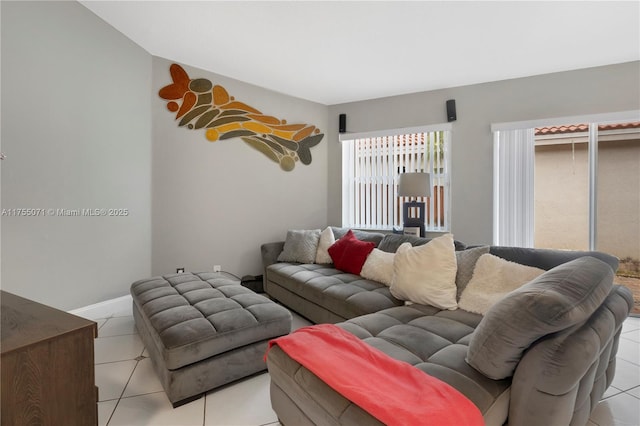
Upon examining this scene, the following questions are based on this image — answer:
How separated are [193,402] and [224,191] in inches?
98.5

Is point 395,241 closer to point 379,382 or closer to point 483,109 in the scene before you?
point 379,382

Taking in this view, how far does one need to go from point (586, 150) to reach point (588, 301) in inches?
140

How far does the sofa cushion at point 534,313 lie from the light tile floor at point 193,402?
99 centimetres

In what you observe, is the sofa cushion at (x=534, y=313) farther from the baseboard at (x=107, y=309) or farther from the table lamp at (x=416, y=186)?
the baseboard at (x=107, y=309)

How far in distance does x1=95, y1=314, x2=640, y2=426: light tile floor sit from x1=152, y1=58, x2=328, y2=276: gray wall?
4.70 feet

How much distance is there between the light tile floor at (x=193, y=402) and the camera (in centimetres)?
158

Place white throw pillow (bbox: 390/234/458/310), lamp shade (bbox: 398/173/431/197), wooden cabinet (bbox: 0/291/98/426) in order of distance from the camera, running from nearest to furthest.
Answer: wooden cabinet (bbox: 0/291/98/426) < white throw pillow (bbox: 390/234/458/310) < lamp shade (bbox: 398/173/431/197)

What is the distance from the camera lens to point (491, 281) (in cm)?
193

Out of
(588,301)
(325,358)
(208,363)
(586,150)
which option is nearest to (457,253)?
(588,301)

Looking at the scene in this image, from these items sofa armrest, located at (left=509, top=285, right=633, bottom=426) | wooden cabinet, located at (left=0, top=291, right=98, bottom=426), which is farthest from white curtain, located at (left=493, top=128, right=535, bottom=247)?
wooden cabinet, located at (left=0, top=291, right=98, bottom=426)

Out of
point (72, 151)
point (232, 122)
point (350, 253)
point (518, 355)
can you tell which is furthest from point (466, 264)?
point (72, 151)

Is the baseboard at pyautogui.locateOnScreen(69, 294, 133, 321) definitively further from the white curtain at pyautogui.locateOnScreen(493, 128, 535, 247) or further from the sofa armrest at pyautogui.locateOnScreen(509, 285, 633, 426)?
the white curtain at pyautogui.locateOnScreen(493, 128, 535, 247)

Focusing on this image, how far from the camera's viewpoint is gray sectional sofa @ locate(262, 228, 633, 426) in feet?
3.46

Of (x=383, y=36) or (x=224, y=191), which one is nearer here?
(x=383, y=36)
